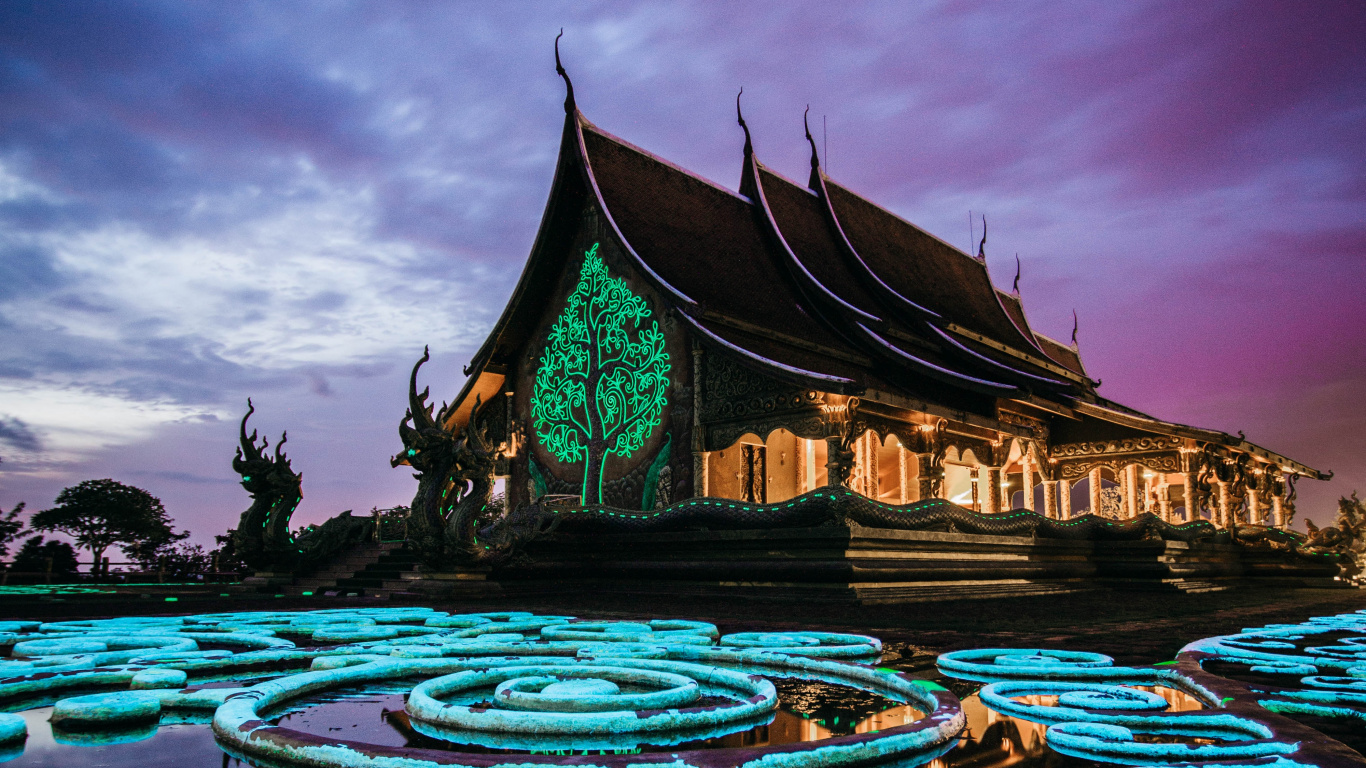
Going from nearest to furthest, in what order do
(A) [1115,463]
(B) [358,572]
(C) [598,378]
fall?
(B) [358,572], (C) [598,378], (A) [1115,463]

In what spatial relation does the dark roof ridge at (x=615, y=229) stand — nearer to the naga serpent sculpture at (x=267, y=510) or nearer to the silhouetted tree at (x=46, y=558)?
the naga serpent sculpture at (x=267, y=510)

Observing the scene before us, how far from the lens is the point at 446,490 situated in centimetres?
Answer: 856

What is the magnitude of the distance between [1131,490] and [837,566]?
1184 cm

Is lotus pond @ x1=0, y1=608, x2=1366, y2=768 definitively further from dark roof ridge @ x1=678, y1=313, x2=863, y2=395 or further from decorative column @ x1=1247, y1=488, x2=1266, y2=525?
decorative column @ x1=1247, y1=488, x2=1266, y2=525

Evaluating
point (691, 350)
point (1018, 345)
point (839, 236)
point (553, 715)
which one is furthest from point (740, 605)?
point (1018, 345)

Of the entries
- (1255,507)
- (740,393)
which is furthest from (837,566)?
(1255,507)

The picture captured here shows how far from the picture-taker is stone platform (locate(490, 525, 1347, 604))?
7.84 m

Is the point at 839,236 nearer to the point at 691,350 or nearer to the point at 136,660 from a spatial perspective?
the point at 691,350

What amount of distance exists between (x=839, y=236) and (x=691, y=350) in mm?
5639

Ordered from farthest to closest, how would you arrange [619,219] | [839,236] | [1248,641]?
1. [839,236]
2. [619,219]
3. [1248,641]

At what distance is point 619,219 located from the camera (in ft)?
41.4

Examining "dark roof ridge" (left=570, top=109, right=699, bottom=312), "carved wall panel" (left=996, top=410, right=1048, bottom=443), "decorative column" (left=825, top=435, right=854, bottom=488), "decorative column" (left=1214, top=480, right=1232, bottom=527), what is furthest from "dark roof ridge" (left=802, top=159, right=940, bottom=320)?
"decorative column" (left=825, top=435, right=854, bottom=488)

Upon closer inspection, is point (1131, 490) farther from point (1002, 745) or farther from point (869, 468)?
point (1002, 745)

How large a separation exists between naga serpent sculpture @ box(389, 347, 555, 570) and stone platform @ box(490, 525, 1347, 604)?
0.42 metres
